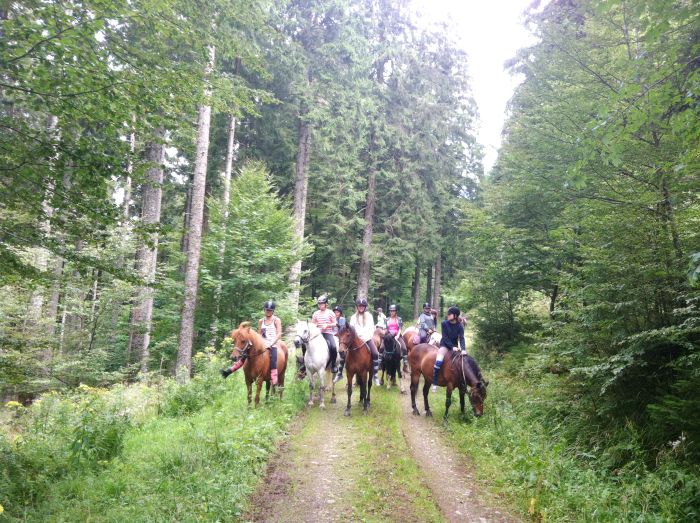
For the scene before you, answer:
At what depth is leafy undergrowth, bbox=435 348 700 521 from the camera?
4.87 meters

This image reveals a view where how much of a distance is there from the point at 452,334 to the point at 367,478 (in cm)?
433

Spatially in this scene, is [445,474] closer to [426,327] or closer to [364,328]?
[364,328]

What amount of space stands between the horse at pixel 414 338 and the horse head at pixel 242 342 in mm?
5181

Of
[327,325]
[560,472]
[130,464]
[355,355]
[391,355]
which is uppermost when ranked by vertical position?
[327,325]

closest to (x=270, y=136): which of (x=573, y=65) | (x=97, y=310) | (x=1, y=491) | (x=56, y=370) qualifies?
(x=97, y=310)

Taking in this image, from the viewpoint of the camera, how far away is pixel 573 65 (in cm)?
890

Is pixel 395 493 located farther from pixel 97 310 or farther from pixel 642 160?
pixel 97 310

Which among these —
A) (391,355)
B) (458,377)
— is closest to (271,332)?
(458,377)

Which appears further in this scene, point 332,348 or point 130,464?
point 332,348

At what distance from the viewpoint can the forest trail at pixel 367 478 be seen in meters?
5.34

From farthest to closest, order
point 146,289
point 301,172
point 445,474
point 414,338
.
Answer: point 301,172 < point 146,289 < point 414,338 < point 445,474

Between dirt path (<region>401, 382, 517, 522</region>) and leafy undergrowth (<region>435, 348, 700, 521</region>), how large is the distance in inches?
11.3

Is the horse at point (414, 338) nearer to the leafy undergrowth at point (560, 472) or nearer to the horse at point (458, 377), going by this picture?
the horse at point (458, 377)

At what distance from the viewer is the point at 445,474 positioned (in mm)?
6660
